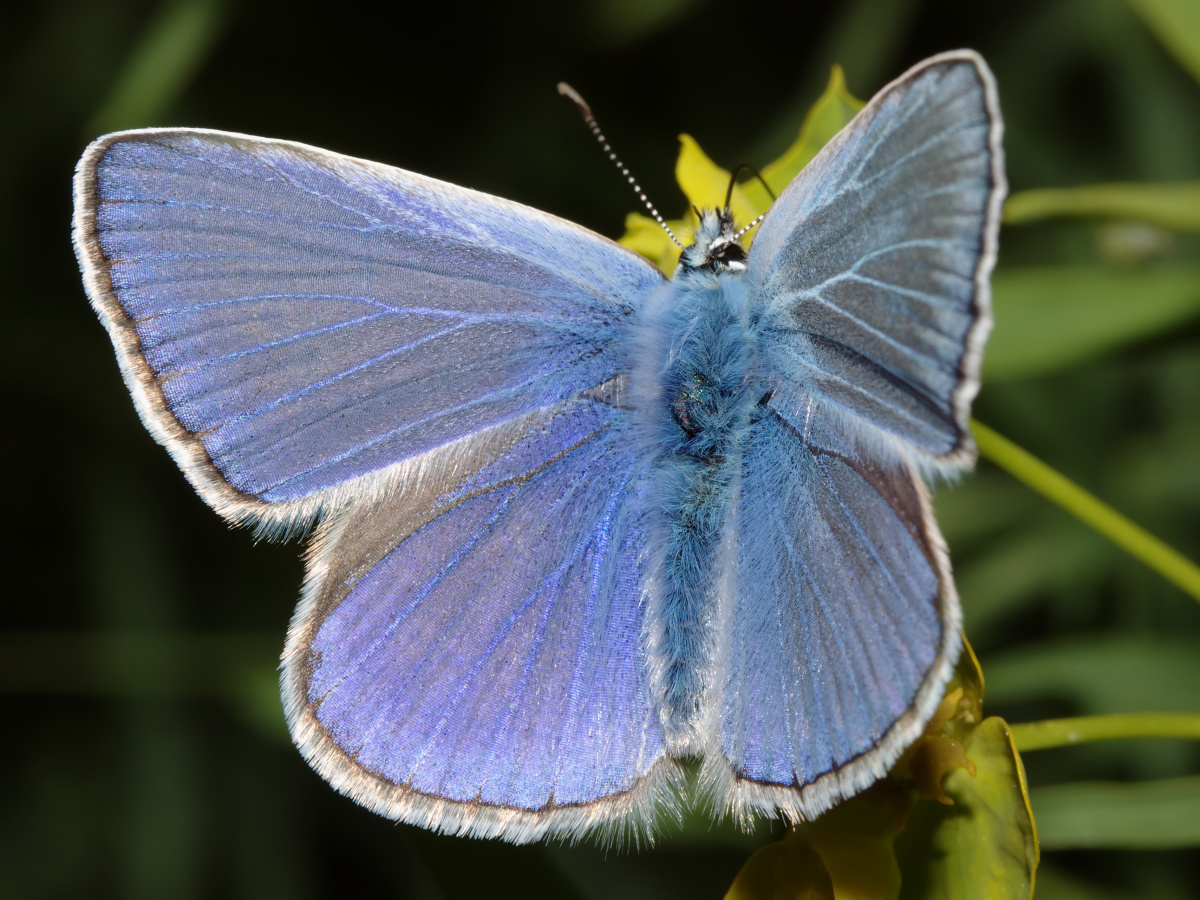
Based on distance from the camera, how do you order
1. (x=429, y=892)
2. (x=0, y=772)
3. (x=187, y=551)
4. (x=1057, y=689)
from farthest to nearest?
(x=187, y=551) < (x=0, y=772) < (x=429, y=892) < (x=1057, y=689)

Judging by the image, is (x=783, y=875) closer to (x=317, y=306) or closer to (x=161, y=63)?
(x=317, y=306)

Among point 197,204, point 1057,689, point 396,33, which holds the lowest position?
point 1057,689

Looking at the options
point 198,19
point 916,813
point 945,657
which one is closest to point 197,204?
point 198,19

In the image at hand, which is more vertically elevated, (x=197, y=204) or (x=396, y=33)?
(x=197, y=204)

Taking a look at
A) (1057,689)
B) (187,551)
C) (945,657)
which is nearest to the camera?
(945,657)

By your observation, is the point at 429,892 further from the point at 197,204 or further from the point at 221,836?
Result: the point at 197,204

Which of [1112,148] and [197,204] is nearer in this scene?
[197,204]

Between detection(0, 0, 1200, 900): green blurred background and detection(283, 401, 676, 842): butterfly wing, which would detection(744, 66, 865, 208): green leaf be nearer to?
detection(283, 401, 676, 842): butterfly wing

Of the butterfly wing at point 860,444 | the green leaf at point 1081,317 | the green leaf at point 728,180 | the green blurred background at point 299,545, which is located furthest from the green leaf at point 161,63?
the green leaf at point 1081,317
